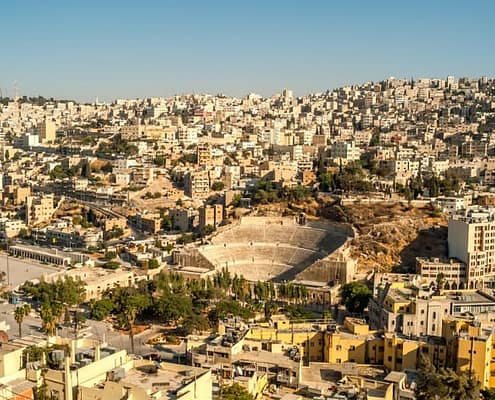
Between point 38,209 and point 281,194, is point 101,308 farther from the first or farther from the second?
point 38,209

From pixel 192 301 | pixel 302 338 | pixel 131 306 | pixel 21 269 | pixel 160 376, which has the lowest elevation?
pixel 21 269

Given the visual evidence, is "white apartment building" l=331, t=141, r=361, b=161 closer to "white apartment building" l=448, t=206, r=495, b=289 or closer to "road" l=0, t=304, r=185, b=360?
"white apartment building" l=448, t=206, r=495, b=289

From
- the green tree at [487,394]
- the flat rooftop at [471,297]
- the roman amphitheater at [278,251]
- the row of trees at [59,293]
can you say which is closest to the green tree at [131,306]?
the row of trees at [59,293]

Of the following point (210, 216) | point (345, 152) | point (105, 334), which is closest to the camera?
point (105, 334)

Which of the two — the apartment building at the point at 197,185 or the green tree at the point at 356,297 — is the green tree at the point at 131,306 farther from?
the apartment building at the point at 197,185

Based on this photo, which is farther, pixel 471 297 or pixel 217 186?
pixel 217 186

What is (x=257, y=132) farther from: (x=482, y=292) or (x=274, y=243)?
(x=482, y=292)

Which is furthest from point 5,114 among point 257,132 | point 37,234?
point 37,234

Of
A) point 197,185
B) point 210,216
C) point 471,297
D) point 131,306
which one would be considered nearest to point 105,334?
point 131,306
